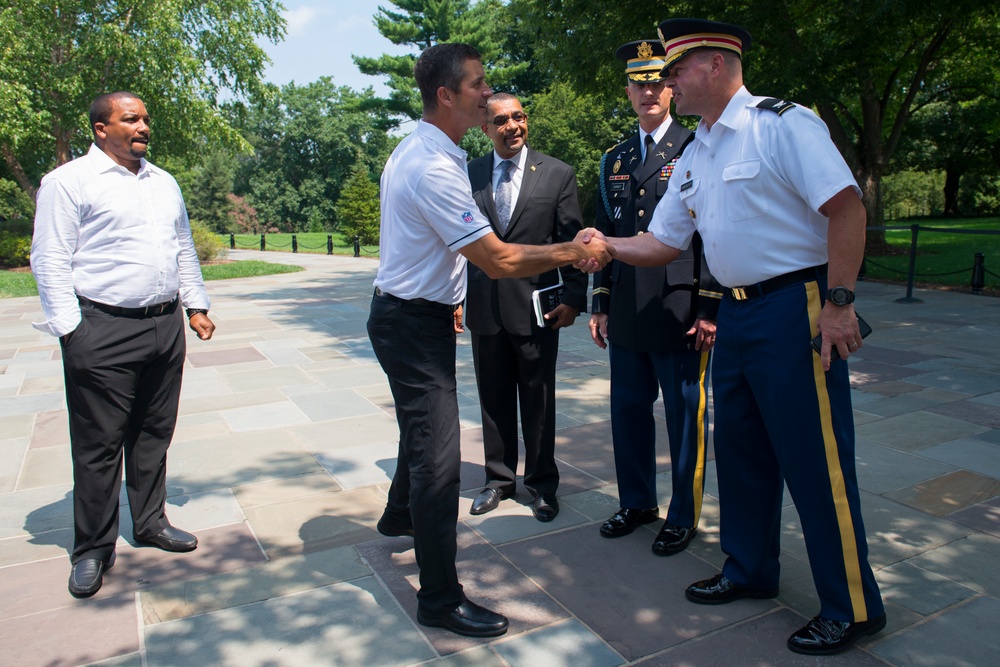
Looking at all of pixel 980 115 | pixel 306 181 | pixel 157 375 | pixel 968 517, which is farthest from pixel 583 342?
pixel 306 181

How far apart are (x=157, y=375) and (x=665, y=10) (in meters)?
10.8

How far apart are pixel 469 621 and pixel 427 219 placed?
144cm

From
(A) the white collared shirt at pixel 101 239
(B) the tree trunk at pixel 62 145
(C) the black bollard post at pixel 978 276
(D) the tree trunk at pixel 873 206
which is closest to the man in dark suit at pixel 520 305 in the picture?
(A) the white collared shirt at pixel 101 239

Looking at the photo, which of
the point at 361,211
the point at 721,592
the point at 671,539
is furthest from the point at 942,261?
the point at 361,211

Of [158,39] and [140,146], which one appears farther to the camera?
[158,39]

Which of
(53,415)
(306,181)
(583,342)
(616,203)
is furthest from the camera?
(306,181)

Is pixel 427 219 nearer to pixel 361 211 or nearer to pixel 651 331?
pixel 651 331

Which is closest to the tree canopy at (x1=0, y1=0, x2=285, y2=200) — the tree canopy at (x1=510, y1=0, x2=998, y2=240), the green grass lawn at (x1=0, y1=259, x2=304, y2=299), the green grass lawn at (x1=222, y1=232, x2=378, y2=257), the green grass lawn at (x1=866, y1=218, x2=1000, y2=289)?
the green grass lawn at (x1=0, y1=259, x2=304, y2=299)

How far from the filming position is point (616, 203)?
378 centimetres

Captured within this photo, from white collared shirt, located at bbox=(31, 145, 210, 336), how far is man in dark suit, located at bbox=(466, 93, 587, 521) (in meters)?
1.45

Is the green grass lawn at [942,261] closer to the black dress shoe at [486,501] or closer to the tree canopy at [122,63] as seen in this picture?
the black dress shoe at [486,501]

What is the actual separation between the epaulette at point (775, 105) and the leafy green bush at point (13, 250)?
73.0 feet

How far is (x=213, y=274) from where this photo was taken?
18.2 metres

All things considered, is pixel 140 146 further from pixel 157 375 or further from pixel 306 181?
pixel 306 181
